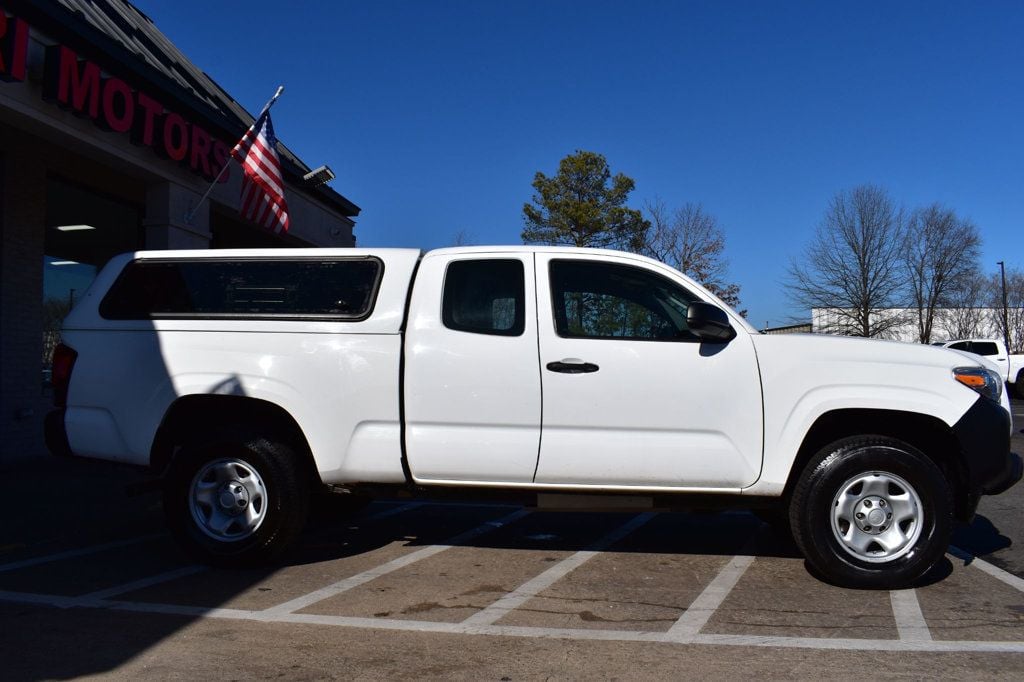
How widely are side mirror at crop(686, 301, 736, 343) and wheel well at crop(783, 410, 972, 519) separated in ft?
2.50

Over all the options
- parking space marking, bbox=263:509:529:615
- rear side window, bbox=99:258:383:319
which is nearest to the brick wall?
rear side window, bbox=99:258:383:319

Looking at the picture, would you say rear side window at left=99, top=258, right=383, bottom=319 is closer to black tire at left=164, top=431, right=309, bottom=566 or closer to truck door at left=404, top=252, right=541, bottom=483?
truck door at left=404, top=252, right=541, bottom=483

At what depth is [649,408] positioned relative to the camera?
4.82 meters

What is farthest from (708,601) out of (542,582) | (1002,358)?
(1002,358)

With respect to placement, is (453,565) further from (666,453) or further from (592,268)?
(592,268)

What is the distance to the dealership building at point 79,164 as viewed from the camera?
27.7ft

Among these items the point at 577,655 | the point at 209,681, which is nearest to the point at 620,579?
the point at 577,655

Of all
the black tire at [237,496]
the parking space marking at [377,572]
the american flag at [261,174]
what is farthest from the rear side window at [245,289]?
the american flag at [261,174]

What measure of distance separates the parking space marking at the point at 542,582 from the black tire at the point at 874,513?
4.98ft

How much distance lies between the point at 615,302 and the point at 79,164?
9.07 metres

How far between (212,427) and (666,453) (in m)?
2.97

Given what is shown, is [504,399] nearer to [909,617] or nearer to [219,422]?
[219,422]

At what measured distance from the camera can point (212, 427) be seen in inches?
211

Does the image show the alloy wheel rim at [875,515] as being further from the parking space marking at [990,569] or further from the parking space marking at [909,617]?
the parking space marking at [990,569]
